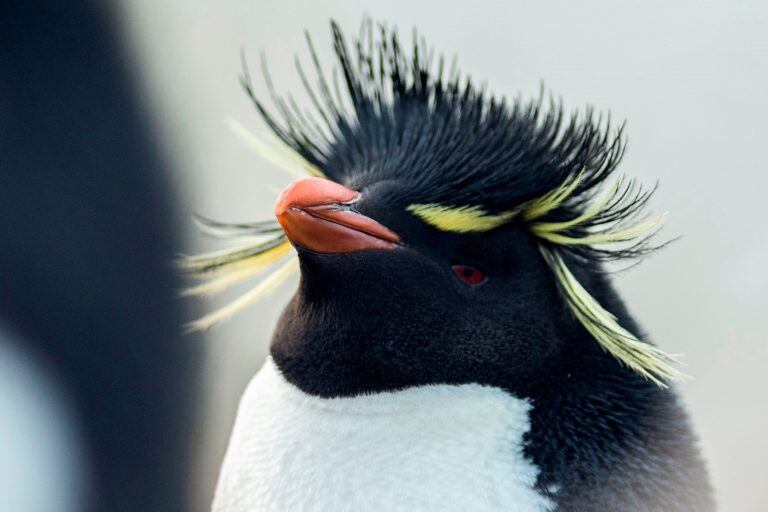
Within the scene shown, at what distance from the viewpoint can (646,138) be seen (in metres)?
2.08

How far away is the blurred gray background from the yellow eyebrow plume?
38.5 inches

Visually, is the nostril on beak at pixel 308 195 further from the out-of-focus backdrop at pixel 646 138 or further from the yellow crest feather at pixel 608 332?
the out-of-focus backdrop at pixel 646 138

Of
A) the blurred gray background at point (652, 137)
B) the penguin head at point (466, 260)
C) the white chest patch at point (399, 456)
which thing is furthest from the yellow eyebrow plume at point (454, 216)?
the blurred gray background at point (652, 137)

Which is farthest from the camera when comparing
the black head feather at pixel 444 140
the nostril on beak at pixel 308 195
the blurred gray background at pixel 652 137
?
the blurred gray background at pixel 652 137

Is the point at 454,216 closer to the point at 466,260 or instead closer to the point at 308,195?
the point at 466,260

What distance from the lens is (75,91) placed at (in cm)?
221

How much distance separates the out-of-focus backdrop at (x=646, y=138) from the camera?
187 cm

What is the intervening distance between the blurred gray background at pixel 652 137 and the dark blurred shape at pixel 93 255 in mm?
110

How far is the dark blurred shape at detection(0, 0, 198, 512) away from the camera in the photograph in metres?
1.95

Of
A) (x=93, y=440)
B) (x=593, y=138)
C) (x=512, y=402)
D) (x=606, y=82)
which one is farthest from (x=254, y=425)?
(x=606, y=82)

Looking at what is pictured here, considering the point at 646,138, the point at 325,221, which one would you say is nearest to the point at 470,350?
the point at 325,221

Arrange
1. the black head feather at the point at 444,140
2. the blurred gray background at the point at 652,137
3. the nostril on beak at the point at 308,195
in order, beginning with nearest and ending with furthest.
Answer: the nostril on beak at the point at 308,195, the black head feather at the point at 444,140, the blurred gray background at the point at 652,137

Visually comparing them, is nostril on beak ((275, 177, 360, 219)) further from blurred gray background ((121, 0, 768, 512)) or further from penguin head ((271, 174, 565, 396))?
blurred gray background ((121, 0, 768, 512))

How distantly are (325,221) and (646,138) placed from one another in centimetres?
157
